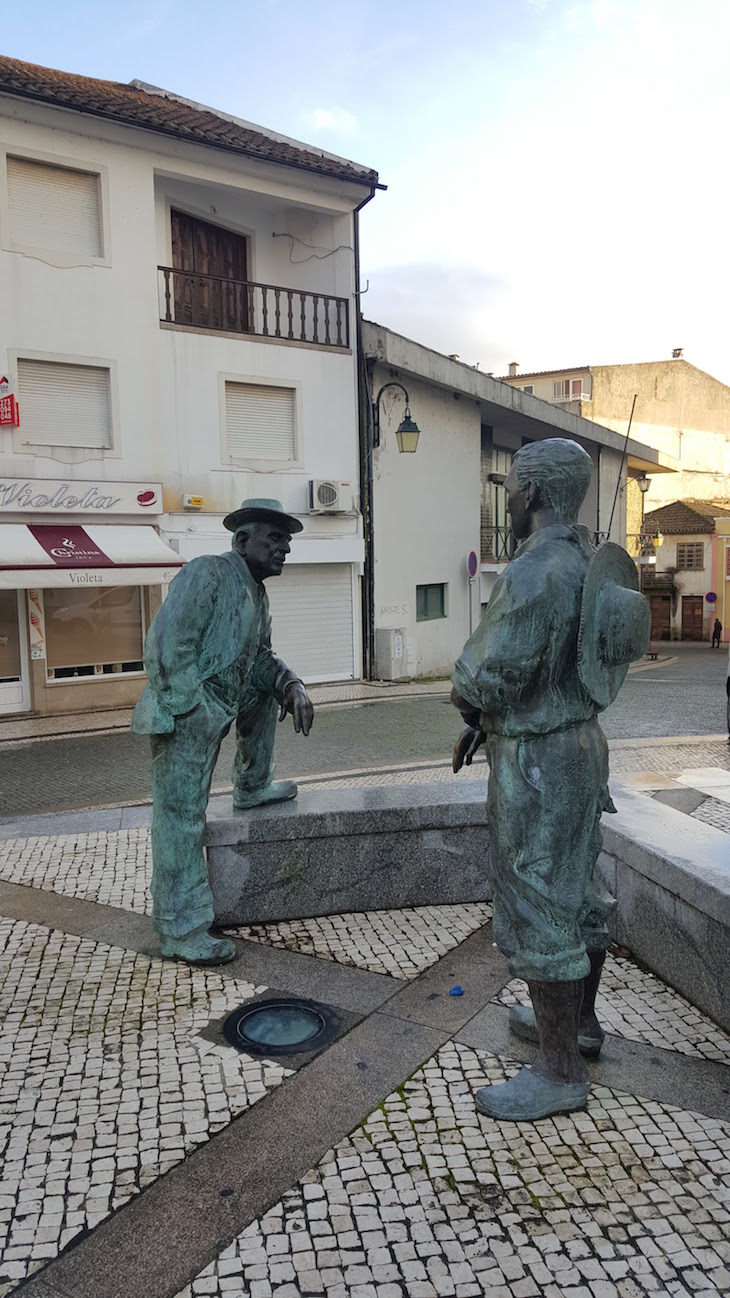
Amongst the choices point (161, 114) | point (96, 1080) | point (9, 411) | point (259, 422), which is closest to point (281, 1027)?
point (96, 1080)

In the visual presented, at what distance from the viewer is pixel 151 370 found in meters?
14.0

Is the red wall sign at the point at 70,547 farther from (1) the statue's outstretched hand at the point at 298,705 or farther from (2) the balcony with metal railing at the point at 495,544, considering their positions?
(2) the balcony with metal railing at the point at 495,544

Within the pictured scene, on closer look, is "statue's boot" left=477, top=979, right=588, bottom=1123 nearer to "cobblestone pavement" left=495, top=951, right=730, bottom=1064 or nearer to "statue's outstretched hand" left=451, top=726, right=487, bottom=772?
"cobblestone pavement" left=495, top=951, right=730, bottom=1064

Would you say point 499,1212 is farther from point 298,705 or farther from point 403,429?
point 403,429

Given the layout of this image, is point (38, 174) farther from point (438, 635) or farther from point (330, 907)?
point (330, 907)

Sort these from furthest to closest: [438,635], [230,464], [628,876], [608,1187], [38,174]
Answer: [438,635]
[230,464]
[38,174]
[628,876]
[608,1187]

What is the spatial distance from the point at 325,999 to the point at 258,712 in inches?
55.0

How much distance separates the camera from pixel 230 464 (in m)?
15.0

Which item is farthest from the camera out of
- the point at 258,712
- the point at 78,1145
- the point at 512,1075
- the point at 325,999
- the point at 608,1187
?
the point at 258,712

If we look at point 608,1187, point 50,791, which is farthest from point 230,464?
point 608,1187

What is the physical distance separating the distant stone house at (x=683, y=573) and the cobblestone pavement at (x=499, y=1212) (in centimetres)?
3546

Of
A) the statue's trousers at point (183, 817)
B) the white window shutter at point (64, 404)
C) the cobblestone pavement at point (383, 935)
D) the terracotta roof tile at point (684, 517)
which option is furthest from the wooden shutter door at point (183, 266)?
the terracotta roof tile at point (684, 517)

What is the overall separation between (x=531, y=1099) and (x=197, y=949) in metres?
1.68

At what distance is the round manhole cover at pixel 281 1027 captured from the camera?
127 inches
